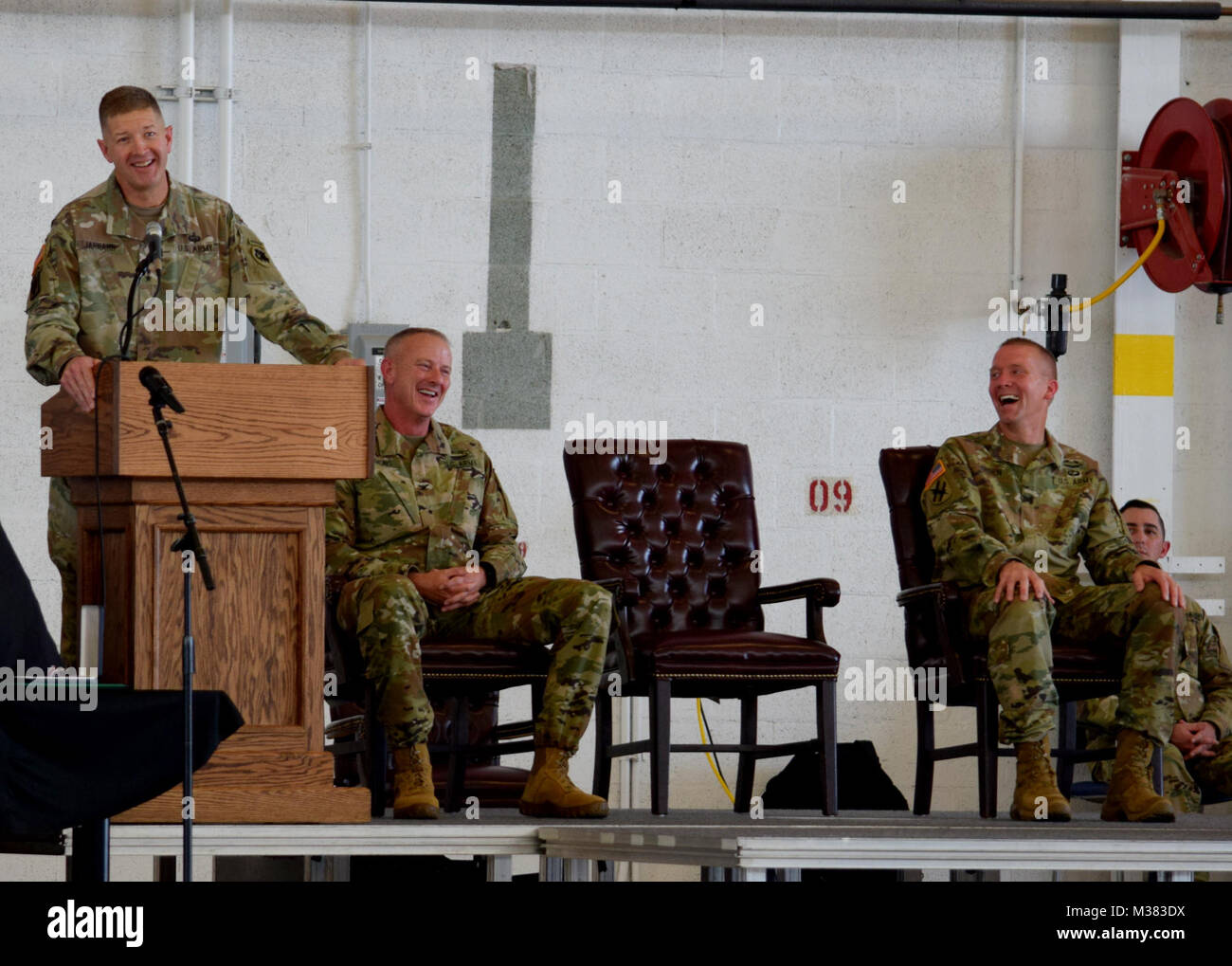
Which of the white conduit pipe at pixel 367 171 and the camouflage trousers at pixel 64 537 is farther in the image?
the white conduit pipe at pixel 367 171

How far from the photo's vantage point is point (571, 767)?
6.23m

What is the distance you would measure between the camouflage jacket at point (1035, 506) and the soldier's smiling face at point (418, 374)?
4.44ft

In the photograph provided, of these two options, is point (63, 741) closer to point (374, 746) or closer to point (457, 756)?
point (374, 746)

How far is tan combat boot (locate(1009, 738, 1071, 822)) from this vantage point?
4.32 m

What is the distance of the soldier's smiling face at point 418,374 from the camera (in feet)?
15.0

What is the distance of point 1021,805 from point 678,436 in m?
2.37

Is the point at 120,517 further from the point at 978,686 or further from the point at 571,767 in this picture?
the point at 571,767

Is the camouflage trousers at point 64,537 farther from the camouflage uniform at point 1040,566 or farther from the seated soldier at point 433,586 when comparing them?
the camouflage uniform at point 1040,566

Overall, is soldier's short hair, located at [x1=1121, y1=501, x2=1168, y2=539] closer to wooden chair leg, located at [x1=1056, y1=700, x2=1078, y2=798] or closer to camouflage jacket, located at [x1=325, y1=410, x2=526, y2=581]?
wooden chair leg, located at [x1=1056, y1=700, x2=1078, y2=798]

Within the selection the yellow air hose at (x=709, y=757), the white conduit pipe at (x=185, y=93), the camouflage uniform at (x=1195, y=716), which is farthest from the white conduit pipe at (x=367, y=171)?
the camouflage uniform at (x=1195, y=716)

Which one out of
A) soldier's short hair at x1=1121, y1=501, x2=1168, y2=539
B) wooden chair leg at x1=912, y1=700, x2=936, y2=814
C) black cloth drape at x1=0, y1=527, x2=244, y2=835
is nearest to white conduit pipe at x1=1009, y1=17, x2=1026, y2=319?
Answer: soldier's short hair at x1=1121, y1=501, x2=1168, y2=539

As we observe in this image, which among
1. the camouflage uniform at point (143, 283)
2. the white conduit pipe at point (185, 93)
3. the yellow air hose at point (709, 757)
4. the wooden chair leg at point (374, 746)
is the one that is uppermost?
the white conduit pipe at point (185, 93)
